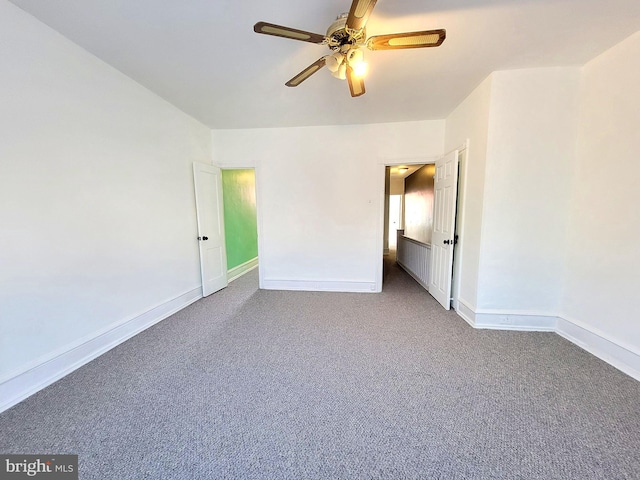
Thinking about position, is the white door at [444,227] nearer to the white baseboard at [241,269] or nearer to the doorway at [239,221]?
the doorway at [239,221]

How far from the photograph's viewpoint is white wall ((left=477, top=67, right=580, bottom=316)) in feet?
7.57

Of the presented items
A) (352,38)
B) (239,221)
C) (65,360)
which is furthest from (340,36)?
(239,221)

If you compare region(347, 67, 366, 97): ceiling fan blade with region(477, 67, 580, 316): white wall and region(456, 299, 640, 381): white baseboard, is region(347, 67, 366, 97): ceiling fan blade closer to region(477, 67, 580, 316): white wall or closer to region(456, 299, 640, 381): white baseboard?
region(477, 67, 580, 316): white wall

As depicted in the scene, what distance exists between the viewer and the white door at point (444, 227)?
3.00 m

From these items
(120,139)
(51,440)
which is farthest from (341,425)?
(120,139)

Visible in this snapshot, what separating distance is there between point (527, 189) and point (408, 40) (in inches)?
77.9

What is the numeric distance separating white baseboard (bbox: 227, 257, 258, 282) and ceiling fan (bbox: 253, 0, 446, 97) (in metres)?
3.72

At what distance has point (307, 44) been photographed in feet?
6.23

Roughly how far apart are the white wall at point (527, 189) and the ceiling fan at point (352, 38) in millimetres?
1494

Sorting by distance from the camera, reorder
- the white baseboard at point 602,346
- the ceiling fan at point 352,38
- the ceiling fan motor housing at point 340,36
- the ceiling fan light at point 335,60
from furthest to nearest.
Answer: the white baseboard at point 602,346, the ceiling fan light at point 335,60, the ceiling fan motor housing at point 340,36, the ceiling fan at point 352,38

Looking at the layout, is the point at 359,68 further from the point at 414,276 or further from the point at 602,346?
the point at 414,276

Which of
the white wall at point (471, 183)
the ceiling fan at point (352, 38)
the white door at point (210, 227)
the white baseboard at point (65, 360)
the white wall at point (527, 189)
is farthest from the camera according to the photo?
the white door at point (210, 227)

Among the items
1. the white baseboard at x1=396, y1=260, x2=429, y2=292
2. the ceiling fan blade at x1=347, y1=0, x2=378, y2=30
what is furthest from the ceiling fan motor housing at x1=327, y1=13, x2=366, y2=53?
the white baseboard at x1=396, y1=260, x2=429, y2=292

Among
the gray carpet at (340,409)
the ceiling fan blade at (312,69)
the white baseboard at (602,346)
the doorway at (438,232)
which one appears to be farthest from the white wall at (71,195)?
the white baseboard at (602,346)
